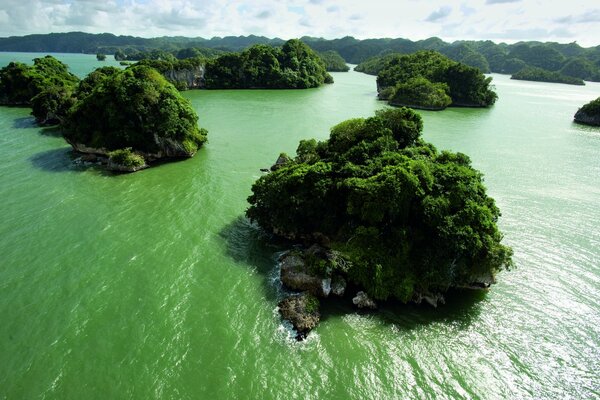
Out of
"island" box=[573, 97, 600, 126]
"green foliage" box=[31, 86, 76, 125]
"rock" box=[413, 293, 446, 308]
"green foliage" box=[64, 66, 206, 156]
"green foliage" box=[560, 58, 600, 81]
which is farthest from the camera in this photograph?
"green foliage" box=[560, 58, 600, 81]

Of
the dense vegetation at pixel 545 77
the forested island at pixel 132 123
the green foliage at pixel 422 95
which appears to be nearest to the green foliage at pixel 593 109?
the green foliage at pixel 422 95

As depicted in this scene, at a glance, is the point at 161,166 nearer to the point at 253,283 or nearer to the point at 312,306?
the point at 253,283

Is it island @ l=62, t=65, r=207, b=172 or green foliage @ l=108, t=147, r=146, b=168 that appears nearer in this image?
green foliage @ l=108, t=147, r=146, b=168

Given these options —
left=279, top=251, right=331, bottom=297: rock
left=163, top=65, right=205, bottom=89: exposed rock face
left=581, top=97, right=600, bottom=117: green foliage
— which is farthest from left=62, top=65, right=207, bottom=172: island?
left=581, top=97, right=600, bottom=117: green foliage

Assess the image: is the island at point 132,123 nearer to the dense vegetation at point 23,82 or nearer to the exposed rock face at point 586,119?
the dense vegetation at point 23,82

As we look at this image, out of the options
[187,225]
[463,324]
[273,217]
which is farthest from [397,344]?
[187,225]

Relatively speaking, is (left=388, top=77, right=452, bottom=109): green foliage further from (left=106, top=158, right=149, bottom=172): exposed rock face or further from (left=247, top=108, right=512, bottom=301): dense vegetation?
(left=106, top=158, right=149, bottom=172): exposed rock face
